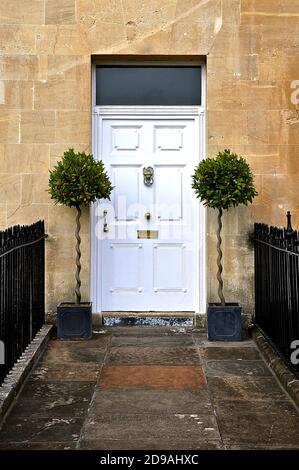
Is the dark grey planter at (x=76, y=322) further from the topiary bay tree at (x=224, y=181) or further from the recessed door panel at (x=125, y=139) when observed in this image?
the recessed door panel at (x=125, y=139)

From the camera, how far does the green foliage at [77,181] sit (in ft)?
20.6

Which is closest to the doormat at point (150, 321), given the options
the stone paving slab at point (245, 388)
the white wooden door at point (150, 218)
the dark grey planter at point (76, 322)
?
the white wooden door at point (150, 218)

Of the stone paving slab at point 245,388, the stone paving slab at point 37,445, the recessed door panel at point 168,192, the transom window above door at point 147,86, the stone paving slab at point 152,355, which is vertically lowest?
the stone paving slab at point 37,445

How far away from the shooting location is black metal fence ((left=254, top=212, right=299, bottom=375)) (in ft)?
15.8

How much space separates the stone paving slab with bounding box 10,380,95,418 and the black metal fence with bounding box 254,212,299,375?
5.75 ft

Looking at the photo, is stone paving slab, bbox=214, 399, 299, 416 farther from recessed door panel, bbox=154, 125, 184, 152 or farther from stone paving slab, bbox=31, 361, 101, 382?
recessed door panel, bbox=154, 125, 184, 152

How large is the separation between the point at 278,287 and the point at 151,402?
71.6 inches

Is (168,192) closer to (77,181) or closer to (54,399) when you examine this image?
(77,181)

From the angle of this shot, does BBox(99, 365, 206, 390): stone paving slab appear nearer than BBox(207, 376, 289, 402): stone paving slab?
No

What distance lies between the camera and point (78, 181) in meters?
6.30

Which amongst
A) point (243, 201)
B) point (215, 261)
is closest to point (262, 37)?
point (243, 201)

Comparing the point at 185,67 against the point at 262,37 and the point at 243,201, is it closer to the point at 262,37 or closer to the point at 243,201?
the point at 262,37

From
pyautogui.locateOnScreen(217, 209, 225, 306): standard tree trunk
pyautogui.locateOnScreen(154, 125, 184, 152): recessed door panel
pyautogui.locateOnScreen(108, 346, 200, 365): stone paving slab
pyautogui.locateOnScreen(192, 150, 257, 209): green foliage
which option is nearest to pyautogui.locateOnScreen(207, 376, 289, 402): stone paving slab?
pyautogui.locateOnScreen(108, 346, 200, 365): stone paving slab

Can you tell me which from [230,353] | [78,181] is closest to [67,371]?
[230,353]
